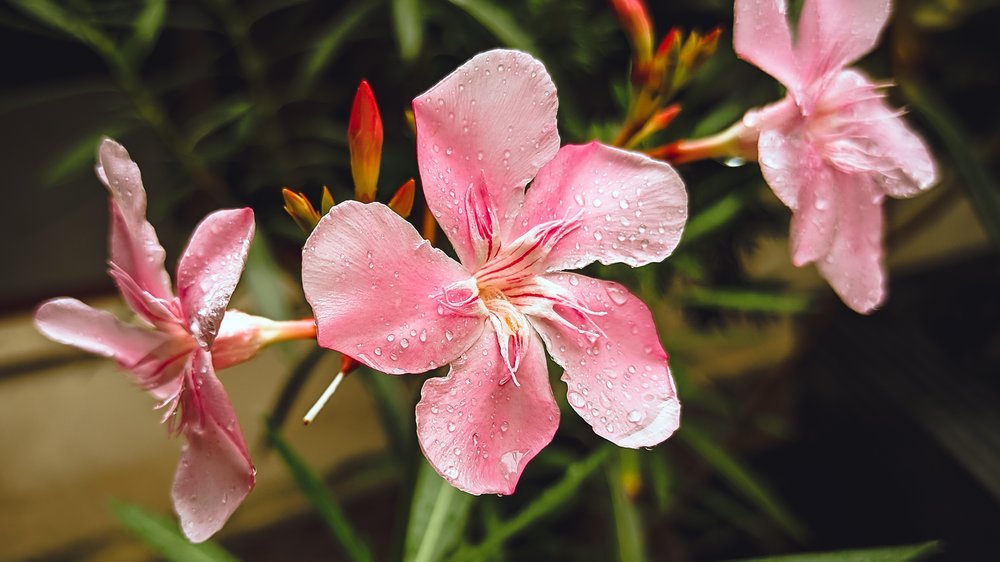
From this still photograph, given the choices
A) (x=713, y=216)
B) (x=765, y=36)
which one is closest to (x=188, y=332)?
(x=765, y=36)

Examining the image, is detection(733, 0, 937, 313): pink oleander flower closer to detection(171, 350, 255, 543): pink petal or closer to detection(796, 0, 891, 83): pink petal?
detection(796, 0, 891, 83): pink petal

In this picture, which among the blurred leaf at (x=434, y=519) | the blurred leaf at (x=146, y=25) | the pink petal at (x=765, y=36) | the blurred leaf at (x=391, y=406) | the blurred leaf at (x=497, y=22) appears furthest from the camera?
the blurred leaf at (x=146, y=25)

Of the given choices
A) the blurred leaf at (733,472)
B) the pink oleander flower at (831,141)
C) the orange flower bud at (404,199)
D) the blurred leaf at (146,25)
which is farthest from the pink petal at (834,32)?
the blurred leaf at (146,25)

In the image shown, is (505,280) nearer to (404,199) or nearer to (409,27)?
(404,199)

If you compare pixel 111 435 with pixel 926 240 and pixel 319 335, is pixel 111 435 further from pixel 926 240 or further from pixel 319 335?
pixel 926 240

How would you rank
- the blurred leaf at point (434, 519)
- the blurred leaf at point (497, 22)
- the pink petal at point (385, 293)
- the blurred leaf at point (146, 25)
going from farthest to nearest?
the blurred leaf at point (146, 25)
the blurred leaf at point (497, 22)
the blurred leaf at point (434, 519)
the pink petal at point (385, 293)

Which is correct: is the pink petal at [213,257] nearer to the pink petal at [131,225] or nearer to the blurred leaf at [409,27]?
the pink petal at [131,225]

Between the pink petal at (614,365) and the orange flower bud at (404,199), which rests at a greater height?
the orange flower bud at (404,199)

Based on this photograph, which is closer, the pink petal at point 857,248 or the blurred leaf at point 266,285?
the pink petal at point 857,248

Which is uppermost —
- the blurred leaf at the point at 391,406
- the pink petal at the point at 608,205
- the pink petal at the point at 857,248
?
the pink petal at the point at 608,205
